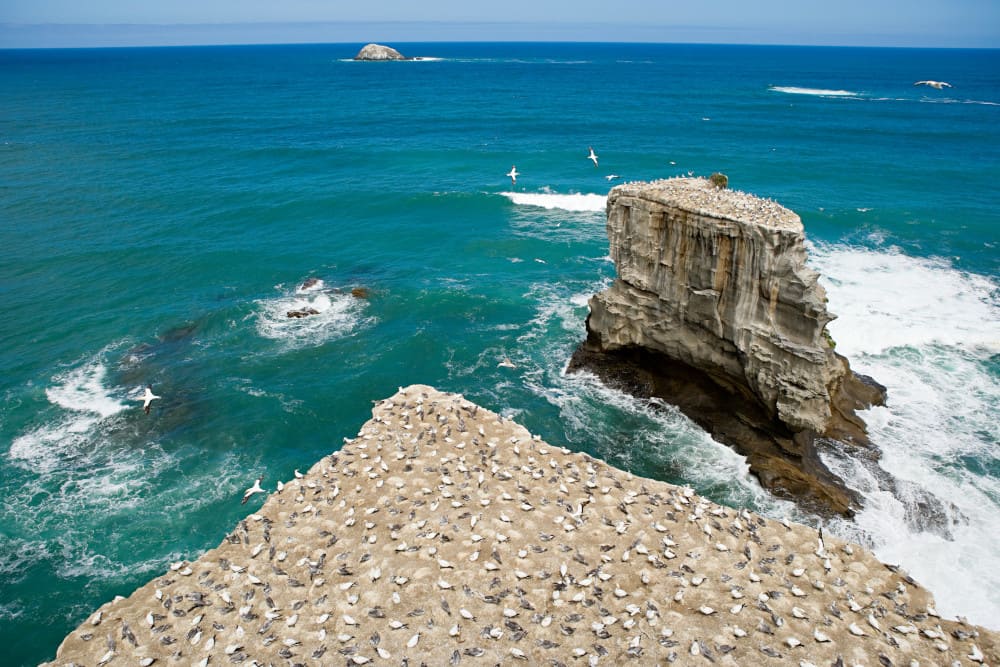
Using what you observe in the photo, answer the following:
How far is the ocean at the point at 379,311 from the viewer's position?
24562 millimetres

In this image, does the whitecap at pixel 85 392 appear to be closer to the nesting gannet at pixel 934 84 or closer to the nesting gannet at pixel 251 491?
the nesting gannet at pixel 251 491

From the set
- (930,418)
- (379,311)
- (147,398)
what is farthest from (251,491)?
(930,418)

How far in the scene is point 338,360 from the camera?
116 ft

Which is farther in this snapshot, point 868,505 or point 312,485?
point 868,505

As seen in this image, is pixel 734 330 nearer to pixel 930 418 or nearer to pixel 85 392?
pixel 930 418

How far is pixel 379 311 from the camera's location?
134 ft

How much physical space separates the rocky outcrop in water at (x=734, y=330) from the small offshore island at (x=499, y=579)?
174cm

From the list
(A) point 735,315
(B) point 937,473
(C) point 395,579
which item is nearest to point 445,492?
(C) point 395,579

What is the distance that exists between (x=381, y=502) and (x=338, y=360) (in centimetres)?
1872

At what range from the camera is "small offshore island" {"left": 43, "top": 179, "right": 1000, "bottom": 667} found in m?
13.6

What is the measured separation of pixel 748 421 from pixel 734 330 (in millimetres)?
4300

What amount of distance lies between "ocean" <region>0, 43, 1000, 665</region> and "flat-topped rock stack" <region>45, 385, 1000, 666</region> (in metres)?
8.24

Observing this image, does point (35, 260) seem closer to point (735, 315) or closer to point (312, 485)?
point (312, 485)

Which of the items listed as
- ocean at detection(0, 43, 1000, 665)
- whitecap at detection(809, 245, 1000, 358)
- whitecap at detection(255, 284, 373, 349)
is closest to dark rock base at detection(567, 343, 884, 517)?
ocean at detection(0, 43, 1000, 665)
